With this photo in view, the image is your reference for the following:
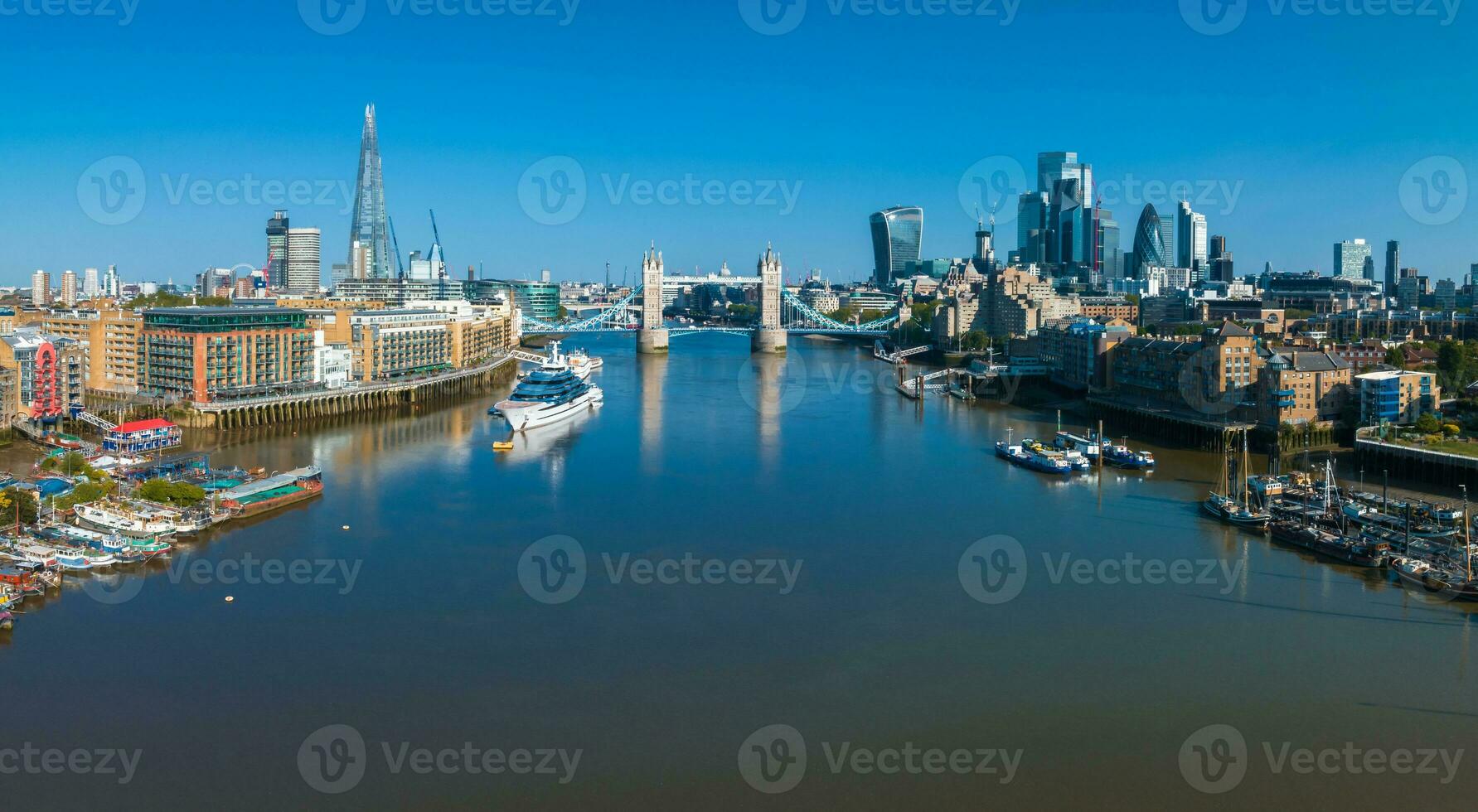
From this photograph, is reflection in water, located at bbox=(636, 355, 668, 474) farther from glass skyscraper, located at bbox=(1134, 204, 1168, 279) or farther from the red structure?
glass skyscraper, located at bbox=(1134, 204, 1168, 279)

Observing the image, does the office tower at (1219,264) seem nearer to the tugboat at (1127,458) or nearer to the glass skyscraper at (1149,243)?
the glass skyscraper at (1149,243)

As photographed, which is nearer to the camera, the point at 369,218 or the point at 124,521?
the point at 124,521

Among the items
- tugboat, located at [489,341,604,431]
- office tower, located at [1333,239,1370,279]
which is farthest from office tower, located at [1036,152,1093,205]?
tugboat, located at [489,341,604,431]

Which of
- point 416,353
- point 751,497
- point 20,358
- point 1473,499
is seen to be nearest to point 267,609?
point 751,497

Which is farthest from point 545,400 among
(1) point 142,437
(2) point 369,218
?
(2) point 369,218

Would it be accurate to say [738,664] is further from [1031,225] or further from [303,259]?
[1031,225]

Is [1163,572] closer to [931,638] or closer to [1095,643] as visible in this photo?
[1095,643]
